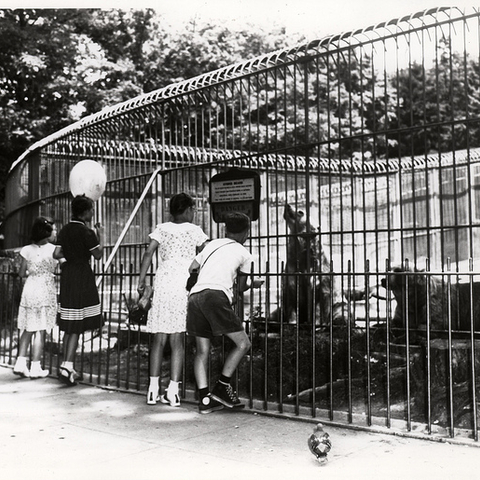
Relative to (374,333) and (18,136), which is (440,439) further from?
(18,136)

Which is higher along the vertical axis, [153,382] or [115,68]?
[115,68]

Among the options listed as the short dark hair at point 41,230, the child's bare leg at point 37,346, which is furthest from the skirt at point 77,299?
the short dark hair at point 41,230

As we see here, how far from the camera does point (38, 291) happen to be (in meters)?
7.48

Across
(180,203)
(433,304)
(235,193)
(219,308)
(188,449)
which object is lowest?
(188,449)

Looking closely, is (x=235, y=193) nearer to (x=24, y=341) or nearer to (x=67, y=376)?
(x=67, y=376)

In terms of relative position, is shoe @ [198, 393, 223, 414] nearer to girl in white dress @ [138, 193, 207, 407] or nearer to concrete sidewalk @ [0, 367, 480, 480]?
concrete sidewalk @ [0, 367, 480, 480]

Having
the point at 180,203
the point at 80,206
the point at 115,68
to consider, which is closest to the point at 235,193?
the point at 180,203

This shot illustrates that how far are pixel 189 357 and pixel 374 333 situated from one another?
7.02 ft

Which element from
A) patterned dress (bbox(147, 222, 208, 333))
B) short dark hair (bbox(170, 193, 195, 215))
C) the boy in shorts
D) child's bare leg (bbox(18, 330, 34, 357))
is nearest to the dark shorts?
the boy in shorts

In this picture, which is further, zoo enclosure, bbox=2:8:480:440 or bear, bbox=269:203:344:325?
bear, bbox=269:203:344:325

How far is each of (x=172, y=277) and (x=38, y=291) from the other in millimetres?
2262

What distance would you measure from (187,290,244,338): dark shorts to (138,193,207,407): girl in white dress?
42 centimetres

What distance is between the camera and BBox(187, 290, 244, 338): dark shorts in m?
5.35

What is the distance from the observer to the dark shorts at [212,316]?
17.5ft
